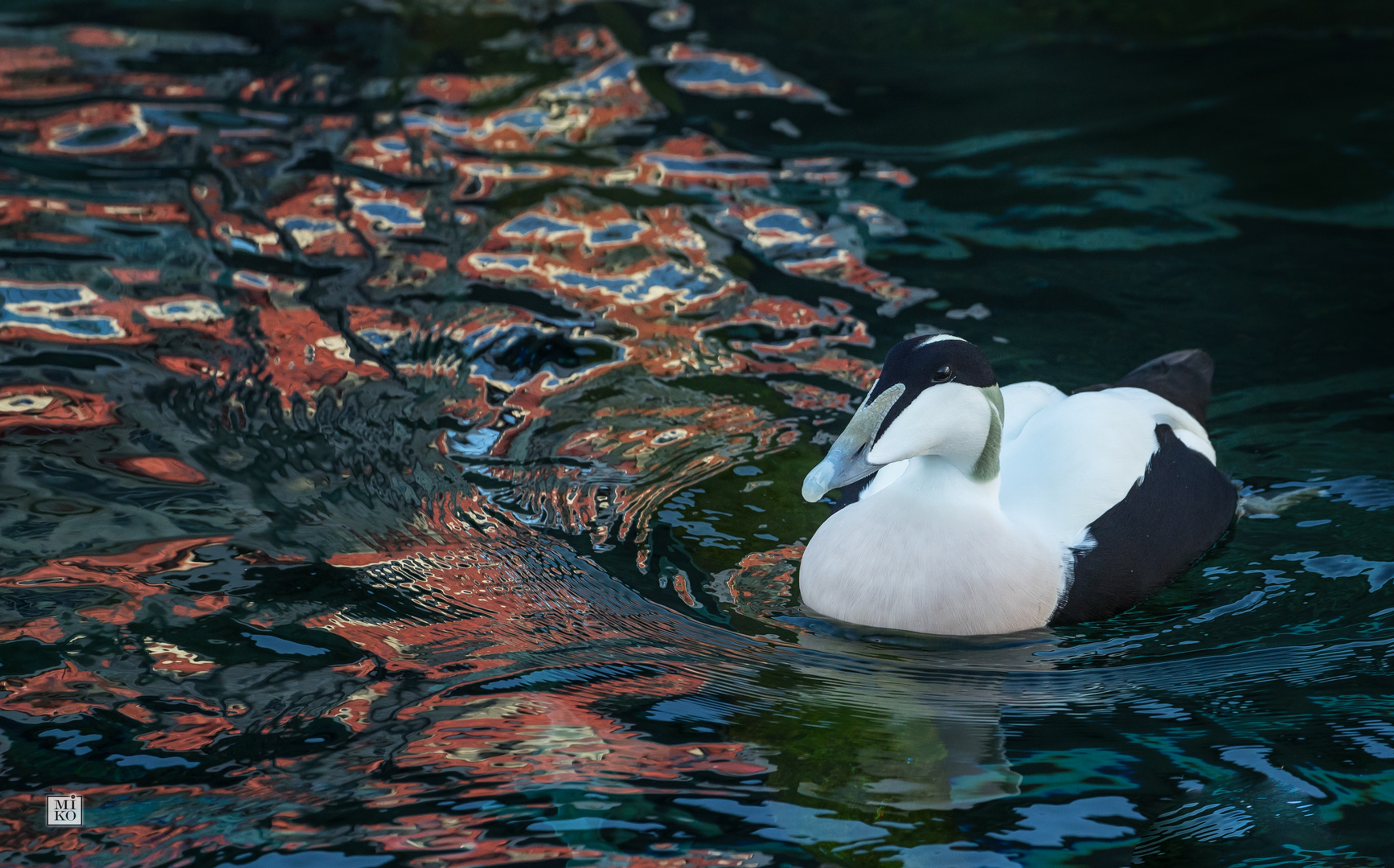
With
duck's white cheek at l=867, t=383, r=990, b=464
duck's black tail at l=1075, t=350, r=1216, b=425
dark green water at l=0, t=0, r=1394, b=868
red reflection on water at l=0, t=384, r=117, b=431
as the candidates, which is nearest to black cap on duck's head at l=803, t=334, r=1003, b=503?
duck's white cheek at l=867, t=383, r=990, b=464

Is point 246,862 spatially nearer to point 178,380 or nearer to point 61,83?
point 178,380

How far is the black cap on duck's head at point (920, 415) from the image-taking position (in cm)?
371

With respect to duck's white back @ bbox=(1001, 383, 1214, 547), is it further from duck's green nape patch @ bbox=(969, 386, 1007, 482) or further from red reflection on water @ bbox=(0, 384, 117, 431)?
red reflection on water @ bbox=(0, 384, 117, 431)

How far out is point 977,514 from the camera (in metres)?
3.94

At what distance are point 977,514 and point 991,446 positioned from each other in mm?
200

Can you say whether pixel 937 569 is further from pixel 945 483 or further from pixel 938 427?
pixel 938 427

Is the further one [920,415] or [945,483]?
[945,483]

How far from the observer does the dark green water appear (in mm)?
3281

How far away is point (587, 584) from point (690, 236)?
3.16 metres

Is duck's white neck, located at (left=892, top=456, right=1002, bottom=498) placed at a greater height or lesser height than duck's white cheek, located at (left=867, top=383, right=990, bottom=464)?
lesser

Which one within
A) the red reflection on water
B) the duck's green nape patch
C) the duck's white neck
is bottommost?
the red reflection on water

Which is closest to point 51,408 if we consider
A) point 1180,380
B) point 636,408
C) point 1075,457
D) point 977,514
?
point 636,408

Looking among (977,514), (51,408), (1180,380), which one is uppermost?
(1180,380)

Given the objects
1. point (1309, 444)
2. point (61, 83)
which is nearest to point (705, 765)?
point (1309, 444)
